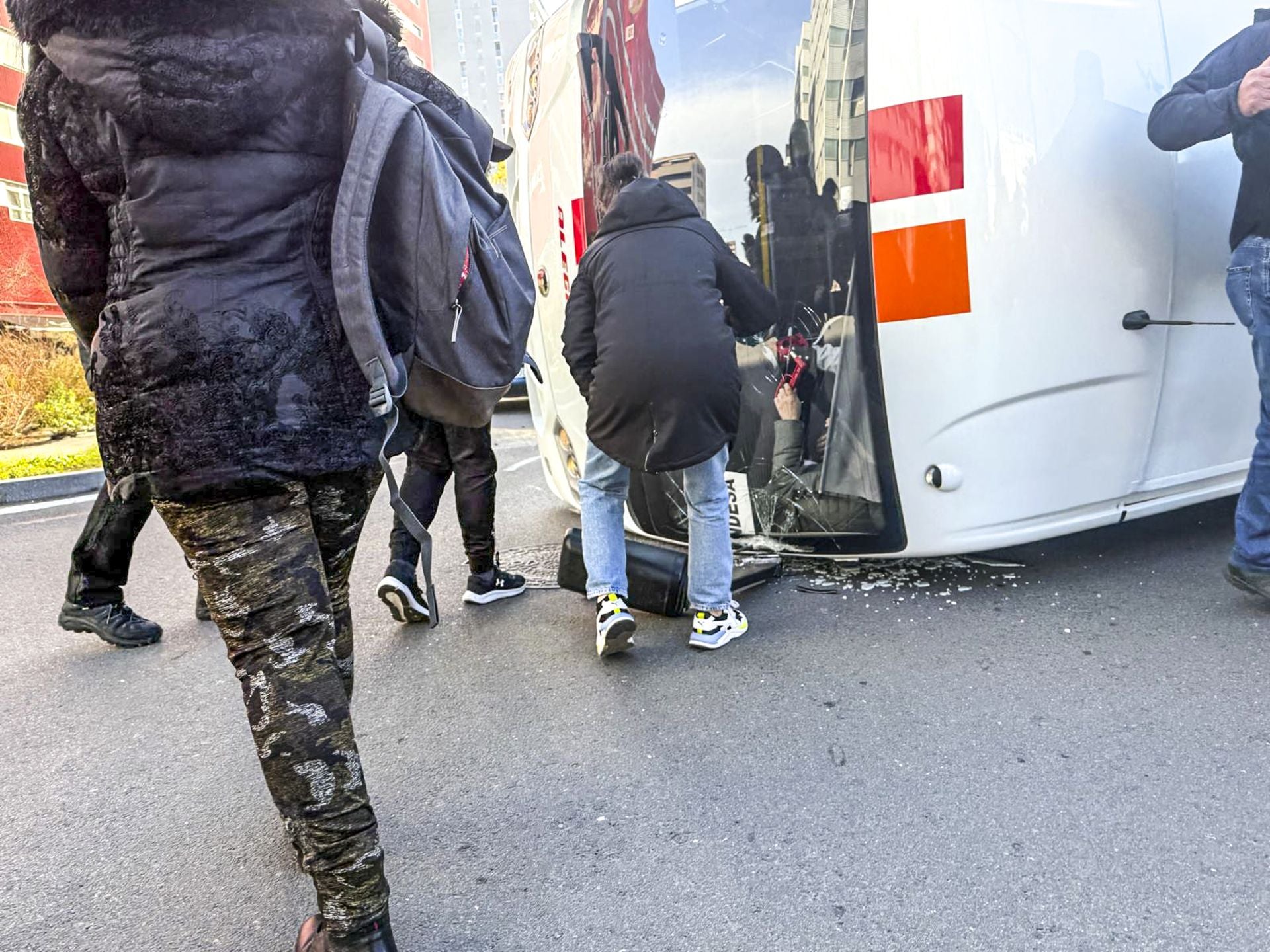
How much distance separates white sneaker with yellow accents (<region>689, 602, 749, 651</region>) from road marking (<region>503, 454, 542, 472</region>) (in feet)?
11.6

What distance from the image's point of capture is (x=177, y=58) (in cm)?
142

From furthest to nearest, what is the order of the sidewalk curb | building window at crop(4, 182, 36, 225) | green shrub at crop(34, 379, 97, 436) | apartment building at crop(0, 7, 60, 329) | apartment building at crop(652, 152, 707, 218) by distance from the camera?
building window at crop(4, 182, 36, 225) → apartment building at crop(0, 7, 60, 329) → green shrub at crop(34, 379, 97, 436) → the sidewalk curb → apartment building at crop(652, 152, 707, 218)

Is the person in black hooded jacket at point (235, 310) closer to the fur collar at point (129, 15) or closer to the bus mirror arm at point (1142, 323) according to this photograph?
the fur collar at point (129, 15)

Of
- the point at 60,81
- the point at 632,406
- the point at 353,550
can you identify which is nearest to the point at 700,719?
the point at 632,406

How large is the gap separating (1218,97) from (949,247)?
2.70ft

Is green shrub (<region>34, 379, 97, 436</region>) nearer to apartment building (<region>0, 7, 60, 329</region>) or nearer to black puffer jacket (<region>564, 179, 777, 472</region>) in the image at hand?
apartment building (<region>0, 7, 60, 329</region>)

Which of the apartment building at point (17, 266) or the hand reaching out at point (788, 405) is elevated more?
the apartment building at point (17, 266)

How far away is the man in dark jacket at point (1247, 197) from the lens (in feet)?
9.20

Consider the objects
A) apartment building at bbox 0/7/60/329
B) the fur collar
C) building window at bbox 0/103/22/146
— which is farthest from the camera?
building window at bbox 0/103/22/146

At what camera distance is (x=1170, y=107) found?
2.87 meters

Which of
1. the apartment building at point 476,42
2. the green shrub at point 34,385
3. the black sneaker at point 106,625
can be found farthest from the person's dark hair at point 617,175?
the apartment building at point 476,42

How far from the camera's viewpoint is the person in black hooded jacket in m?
1.44

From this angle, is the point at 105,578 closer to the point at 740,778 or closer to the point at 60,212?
the point at 60,212

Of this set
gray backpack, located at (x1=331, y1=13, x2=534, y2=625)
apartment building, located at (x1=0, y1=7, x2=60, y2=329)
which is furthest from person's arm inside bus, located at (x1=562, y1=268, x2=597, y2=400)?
apartment building, located at (x1=0, y1=7, x2=60, y2=329)
